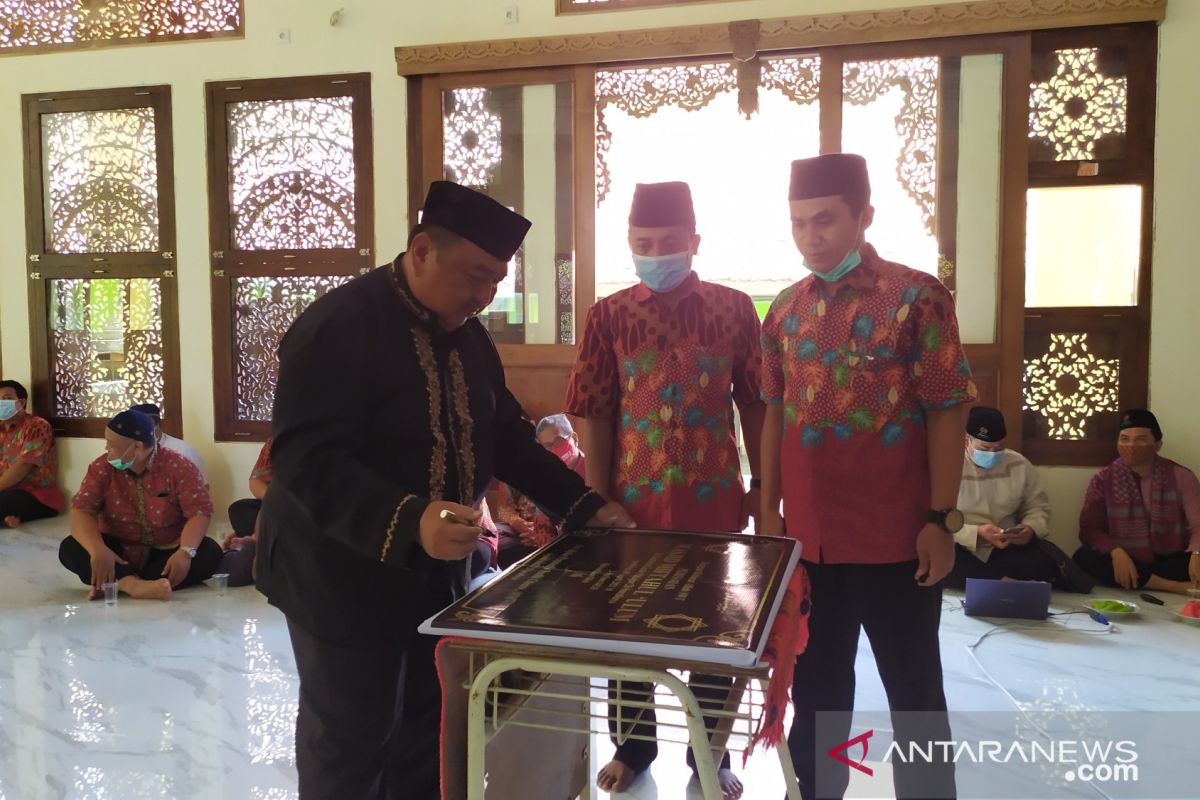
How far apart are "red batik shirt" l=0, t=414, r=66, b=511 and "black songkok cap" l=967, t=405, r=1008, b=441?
5.03 meters

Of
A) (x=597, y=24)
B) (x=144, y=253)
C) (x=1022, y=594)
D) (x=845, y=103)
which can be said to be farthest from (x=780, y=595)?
(x=144, y=253)

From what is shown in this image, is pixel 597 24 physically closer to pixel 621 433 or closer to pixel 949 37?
pixel 949 37

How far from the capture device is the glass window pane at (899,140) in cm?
416

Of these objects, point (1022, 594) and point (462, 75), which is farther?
point (462, 75)

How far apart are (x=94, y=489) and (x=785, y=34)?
3.71 metres

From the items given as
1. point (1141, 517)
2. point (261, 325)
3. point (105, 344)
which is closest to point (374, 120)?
point (261, 325)

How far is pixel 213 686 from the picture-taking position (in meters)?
2.77

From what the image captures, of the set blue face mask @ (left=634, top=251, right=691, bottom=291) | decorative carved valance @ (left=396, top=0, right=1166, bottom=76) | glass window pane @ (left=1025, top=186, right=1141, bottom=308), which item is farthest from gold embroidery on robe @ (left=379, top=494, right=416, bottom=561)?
glass window pane @ (left=1025, top=186, right=1141, bottom=308)

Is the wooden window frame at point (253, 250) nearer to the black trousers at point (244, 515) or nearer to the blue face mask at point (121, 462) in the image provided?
the black trousers at point (244, 515)

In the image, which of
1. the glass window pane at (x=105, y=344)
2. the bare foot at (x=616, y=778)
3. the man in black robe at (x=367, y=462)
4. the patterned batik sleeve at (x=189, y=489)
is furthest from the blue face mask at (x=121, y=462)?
the man in black robe at (x=367, y=462)

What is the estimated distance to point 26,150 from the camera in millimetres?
5227

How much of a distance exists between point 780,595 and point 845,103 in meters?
3.63

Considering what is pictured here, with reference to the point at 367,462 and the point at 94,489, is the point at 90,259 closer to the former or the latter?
the point at 94,489

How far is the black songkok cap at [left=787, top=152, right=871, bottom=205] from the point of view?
1565mm
